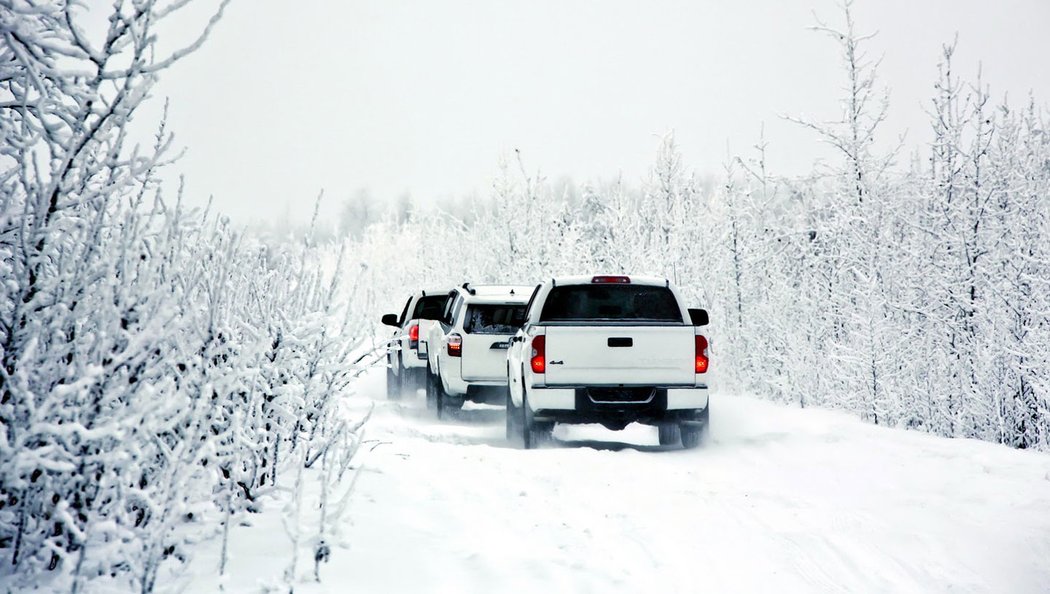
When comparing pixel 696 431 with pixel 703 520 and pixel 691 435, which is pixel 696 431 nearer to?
pixel 691 435

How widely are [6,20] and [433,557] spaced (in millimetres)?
3405

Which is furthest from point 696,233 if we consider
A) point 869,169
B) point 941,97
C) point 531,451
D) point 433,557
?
point 433,557

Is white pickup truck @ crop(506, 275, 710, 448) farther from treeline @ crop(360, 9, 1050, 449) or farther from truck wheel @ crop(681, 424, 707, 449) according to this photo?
treeline @ crop(360, 9, 1050, 449)

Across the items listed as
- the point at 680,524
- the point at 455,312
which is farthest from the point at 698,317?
the point at 455,312

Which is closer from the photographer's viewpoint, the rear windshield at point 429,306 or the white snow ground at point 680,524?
the white snow ground at point 680,524

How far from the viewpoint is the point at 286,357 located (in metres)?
6.34

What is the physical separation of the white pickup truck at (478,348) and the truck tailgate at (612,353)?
3093 mm

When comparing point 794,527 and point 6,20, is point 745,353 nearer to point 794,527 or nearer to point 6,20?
point 794,527

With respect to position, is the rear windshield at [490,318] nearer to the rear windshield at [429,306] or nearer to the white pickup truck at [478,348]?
the white pickup truck at [478,348]

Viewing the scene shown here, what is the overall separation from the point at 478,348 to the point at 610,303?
120 inches

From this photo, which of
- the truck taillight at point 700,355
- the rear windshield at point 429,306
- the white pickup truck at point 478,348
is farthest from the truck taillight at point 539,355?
the rear windshield at point 429,306

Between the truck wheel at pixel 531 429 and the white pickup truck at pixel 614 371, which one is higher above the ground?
the white pickup truck at pixel 614 371

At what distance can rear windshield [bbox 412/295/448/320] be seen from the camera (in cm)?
1834

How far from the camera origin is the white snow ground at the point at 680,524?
213 inches
